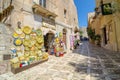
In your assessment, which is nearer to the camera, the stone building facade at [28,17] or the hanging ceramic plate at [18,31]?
the stone building facade at [28,17]

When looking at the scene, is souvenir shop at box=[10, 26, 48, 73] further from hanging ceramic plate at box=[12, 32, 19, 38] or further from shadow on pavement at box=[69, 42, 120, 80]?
shadow on pavement at box=[69, 42, 120, 80]

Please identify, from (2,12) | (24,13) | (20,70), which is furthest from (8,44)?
(2,12)

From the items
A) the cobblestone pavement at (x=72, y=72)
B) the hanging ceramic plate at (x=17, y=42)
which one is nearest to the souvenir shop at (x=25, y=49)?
the hanging ceramic plate at (x=17, y=42)

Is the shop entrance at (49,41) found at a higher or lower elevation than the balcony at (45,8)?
lower

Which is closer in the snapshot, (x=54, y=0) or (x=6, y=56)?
(x=6, y=56)

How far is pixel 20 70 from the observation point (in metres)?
5.07

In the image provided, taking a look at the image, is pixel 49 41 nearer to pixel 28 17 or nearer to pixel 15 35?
pixel 28 17

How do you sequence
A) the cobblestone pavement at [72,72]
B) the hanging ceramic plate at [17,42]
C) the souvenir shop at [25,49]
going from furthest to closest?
the hanging ceramic plate at [17,42] < the souvenir shop at [25,49] < the cobblestone pavement at [72,72]

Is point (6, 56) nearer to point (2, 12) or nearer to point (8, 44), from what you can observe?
point (8, 44)

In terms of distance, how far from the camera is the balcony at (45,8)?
784 centimetres

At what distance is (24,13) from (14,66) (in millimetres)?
3700

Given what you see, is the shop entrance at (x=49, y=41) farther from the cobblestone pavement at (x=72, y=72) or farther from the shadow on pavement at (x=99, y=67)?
the cobblestone pavement at (x=72, y=72)

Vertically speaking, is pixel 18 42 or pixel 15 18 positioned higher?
pixel 15 18

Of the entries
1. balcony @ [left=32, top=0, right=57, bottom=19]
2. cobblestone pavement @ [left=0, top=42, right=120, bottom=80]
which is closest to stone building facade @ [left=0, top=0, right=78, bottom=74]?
balcony @ [left=32, top=0, right=57, bottom=19]
